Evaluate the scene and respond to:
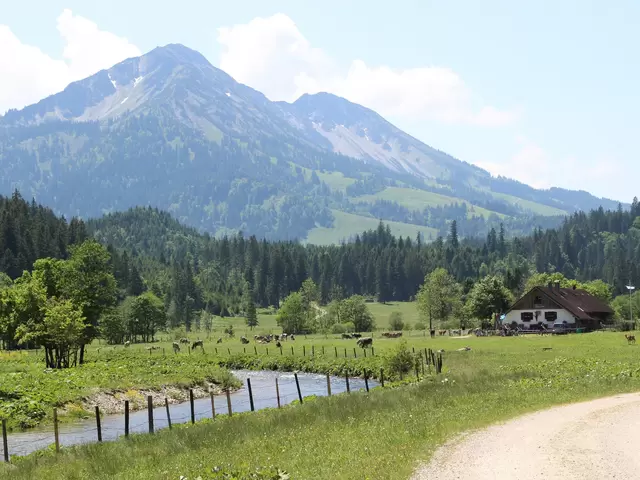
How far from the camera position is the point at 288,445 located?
81.1 ft

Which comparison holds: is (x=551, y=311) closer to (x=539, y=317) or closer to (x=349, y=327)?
(x=539, y=317)

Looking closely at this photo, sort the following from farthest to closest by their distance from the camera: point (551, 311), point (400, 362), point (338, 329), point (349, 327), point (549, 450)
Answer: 1. point (349, 327)
2. point (338, 329)
3. point (551, 311)
4. point (400, 362)
5. point (549, 450)

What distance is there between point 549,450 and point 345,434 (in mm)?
7852

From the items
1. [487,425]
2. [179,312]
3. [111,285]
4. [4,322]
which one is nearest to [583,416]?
[487,425]

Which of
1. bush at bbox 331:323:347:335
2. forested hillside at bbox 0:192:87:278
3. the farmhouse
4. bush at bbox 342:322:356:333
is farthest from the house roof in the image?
forested hillside at bbox 0:192:87:278

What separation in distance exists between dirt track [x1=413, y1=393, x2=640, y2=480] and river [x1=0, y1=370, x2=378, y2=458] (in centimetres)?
2092

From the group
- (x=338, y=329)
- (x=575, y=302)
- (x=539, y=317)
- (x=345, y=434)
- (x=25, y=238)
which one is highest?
(x=25, y=238)

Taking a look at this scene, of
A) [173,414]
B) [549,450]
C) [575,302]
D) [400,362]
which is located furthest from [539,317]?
[549,450]

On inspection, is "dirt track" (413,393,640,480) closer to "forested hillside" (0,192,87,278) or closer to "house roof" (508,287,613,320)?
"house roof" (508,287,613,320)

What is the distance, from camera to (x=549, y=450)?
853 inches

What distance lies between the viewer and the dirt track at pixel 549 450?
19016 mm

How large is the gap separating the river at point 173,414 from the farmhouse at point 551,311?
6136 centimetres

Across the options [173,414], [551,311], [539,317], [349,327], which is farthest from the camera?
[349,327]

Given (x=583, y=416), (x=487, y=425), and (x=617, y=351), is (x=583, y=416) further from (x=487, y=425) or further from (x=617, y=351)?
(x=617, y=351)
